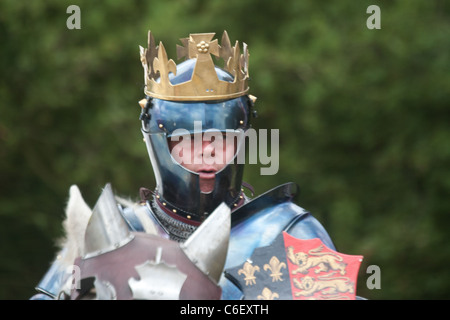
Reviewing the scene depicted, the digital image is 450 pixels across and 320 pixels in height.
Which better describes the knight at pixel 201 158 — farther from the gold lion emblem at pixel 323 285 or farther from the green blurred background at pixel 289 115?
the green blurred background at pixel 289 115

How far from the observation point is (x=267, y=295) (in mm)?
3293

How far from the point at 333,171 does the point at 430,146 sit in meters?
0.94

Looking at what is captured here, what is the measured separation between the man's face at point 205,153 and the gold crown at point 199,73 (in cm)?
17

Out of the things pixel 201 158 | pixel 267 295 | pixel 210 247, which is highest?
pixel 201 158

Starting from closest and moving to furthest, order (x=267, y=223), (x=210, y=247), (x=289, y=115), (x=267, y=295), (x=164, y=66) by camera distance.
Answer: (x=210, y=247)
(x=267, y=295)
(x=267, y=223)
(x=164, y=66)
(x=289, y=115)

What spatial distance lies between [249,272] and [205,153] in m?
0.63

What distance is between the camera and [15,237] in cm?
851

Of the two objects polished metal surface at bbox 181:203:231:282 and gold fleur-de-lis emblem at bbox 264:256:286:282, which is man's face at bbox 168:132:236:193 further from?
polished metal surface at bbox 181:203:231:282

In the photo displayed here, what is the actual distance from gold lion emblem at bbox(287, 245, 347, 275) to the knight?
0.77ft

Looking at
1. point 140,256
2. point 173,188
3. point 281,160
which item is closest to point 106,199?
point 140,256

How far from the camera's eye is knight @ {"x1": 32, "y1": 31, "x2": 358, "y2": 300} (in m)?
3.72

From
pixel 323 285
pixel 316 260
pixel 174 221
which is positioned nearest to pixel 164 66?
pixel 174 221

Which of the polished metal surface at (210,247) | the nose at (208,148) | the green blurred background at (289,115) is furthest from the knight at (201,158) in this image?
the green blurred background at (289,115)

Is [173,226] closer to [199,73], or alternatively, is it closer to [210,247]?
[199,73]
